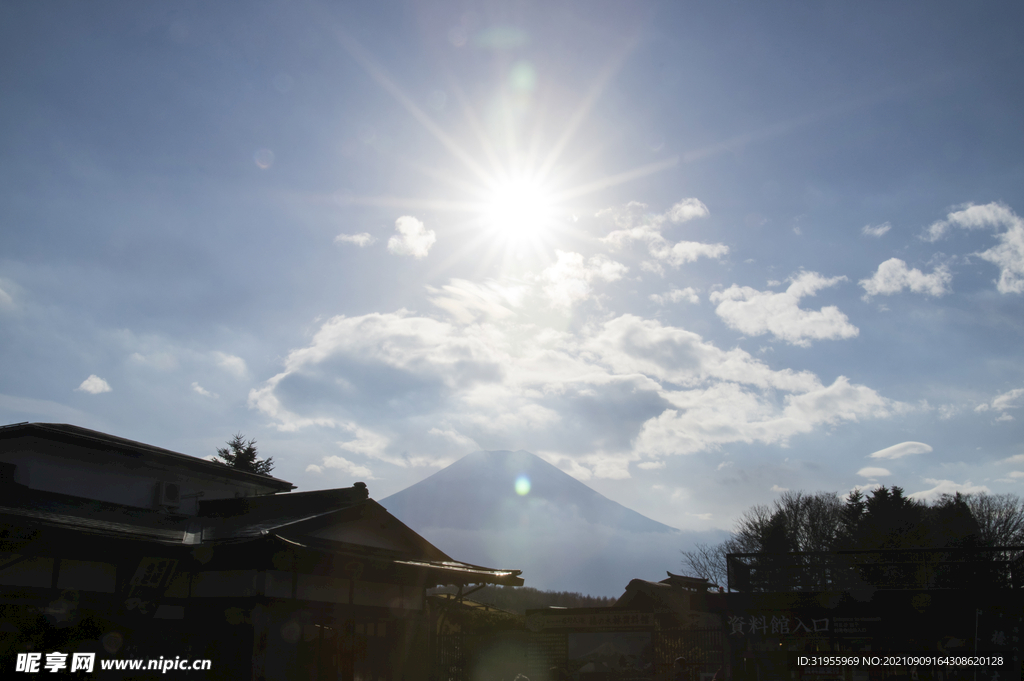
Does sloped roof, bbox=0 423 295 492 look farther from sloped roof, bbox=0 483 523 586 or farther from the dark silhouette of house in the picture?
sloped roof, bbox=0 483 523 586

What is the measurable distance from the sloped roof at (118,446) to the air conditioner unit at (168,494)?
660 mm

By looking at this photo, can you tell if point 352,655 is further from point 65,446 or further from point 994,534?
point 994,534

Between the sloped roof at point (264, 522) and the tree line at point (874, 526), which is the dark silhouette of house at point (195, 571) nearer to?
the sloped roof at point (264, 522)

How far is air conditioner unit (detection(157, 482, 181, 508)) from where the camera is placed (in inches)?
728

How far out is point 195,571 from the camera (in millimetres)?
13953

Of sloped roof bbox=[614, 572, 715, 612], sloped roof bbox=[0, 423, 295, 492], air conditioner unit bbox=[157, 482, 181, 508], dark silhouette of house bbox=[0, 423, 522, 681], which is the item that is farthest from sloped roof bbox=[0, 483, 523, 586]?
sloped roof bbox=[614, 572, 715, 612]

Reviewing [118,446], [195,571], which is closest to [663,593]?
[195,571]

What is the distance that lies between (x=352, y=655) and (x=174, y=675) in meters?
3.92

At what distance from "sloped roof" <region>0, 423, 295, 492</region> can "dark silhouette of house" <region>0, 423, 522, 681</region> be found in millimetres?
52

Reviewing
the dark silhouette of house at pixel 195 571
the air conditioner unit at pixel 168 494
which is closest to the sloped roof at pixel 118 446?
the dark silhouette of house at pixel 195 571

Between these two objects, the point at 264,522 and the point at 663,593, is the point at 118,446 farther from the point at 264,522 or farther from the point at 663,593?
the point at 663,593

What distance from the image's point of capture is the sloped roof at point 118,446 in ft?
52.5

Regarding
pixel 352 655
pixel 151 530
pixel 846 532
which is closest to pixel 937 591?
pixel 352 655

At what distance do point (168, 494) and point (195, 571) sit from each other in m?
5.97
